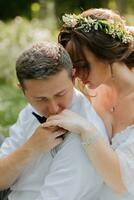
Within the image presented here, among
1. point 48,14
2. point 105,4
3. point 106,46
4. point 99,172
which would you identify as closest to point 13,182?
point 99,172

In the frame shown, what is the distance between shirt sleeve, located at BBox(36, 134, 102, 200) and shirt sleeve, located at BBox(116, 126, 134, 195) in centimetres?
16

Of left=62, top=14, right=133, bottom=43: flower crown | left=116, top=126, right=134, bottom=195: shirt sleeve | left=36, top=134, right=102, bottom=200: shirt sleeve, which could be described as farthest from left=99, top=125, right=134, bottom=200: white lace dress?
left=62, top=14, right=133, bottom=43: flower crown

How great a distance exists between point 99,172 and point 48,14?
1757cm

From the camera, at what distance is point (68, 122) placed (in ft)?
10.6

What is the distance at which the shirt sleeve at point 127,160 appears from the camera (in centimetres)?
339

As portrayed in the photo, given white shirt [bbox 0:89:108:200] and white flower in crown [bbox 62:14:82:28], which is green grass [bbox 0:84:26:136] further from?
white shirt [bbox 0:89:108:200]

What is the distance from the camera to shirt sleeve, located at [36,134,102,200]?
329 cm

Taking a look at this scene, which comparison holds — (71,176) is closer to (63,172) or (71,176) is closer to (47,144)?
(63,172)

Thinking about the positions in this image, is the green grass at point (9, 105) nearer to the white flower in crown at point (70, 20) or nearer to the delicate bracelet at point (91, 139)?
the white flower in crown at point (70, 20)

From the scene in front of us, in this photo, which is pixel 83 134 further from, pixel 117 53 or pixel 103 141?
pixel 117 53

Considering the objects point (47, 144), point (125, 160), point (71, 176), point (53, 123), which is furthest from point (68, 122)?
point (125, 160)

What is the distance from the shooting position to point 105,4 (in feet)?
77.6

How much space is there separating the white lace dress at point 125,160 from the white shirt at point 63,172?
0.27ft

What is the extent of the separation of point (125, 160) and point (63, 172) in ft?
1.16
